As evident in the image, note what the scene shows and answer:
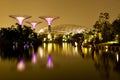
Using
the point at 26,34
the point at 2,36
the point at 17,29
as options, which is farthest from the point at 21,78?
the point at 26,34

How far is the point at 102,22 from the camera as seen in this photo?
75.1 metres

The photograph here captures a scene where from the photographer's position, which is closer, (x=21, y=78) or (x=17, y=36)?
(x=21, y=78)

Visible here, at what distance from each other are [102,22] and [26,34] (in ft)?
105

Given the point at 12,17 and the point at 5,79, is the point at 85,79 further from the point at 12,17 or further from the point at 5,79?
the point at 12,17

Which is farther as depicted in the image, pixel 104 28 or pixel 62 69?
pixel 104 28

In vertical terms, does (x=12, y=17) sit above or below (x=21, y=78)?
above

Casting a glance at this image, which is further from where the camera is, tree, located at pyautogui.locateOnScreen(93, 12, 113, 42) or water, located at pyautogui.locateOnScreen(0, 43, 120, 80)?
tree, located at pyautogui.locateOnScreen(93, 12, 113, 42)

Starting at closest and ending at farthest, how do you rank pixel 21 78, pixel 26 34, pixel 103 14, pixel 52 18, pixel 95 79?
pixel 95 79, pixel 21 78, pixel 103 14, pixel 26 34, pixel 52 18

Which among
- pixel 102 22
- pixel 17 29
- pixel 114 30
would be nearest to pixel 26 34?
pixel 17 29

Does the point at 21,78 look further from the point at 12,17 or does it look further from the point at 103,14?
the point at 12,17

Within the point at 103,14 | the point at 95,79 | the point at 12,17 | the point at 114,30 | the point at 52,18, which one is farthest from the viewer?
the point at 52,18

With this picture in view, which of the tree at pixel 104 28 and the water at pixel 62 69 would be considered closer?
the water at pixel 62 69

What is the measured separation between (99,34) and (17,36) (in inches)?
1026

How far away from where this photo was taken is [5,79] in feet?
47.9
